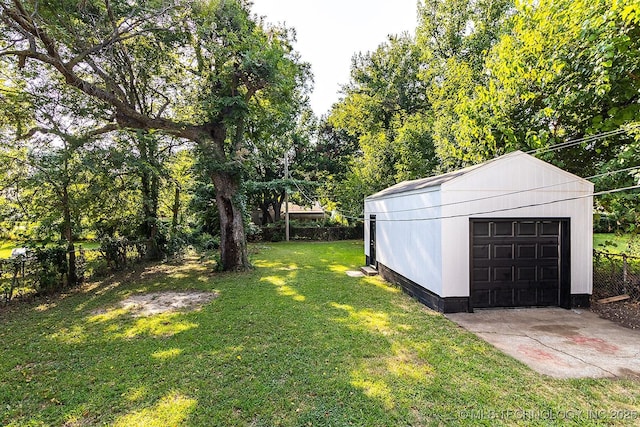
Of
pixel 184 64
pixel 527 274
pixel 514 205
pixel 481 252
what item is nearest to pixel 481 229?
pixel 481 252

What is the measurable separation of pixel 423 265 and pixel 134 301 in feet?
21.7

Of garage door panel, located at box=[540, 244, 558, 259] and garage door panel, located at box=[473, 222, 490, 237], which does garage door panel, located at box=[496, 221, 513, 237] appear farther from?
garage door panel, located at box=[540, 244, 558, 259]

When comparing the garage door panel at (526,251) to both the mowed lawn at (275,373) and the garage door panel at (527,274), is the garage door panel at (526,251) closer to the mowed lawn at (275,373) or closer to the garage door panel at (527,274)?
the garage door panel at (527,274)

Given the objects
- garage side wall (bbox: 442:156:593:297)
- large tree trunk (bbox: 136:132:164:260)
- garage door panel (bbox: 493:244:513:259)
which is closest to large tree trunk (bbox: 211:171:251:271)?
large tree trunk (bbox: 136:132:164:260)

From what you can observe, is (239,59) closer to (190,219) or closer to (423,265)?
(423,265)

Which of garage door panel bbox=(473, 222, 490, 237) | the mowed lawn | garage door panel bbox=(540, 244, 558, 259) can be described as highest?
garage door panel bbox=(473, 222, 490, 237)

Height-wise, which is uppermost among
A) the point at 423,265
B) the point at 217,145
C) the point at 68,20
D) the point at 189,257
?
the point at 68,20

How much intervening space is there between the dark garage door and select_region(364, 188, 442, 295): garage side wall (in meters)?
0.77

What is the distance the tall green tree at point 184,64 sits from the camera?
6.29 m

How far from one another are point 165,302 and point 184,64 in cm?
728

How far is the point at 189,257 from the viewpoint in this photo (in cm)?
1410

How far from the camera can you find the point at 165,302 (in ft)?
22.4

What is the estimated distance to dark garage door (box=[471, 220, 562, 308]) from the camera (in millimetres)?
5957

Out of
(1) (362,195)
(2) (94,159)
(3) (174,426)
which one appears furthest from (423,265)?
(1) (362,195)
